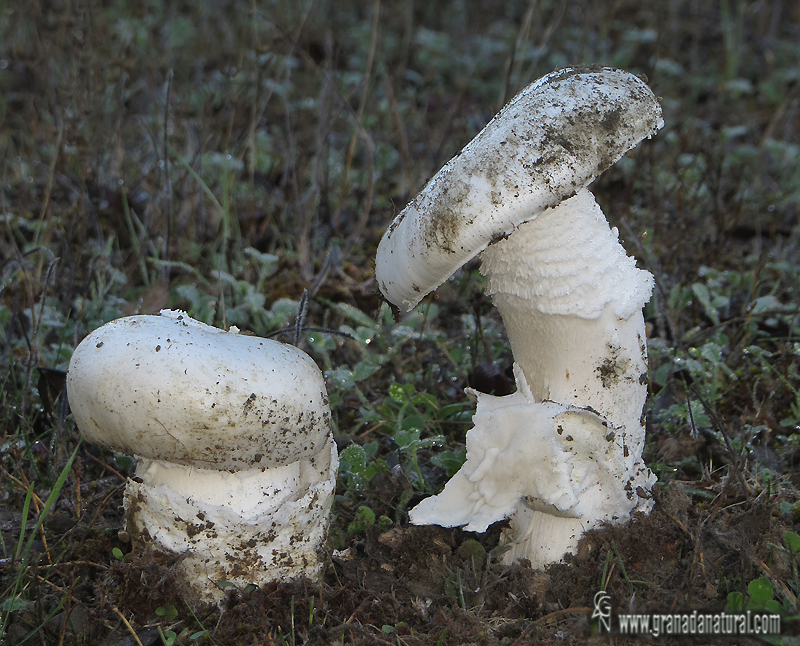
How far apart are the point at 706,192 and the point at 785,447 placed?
2.34 meters

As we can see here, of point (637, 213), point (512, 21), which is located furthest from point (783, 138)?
point (512, 21)

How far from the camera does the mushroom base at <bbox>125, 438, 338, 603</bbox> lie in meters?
2.11

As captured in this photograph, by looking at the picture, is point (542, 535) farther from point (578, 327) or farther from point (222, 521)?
point (222, 521)

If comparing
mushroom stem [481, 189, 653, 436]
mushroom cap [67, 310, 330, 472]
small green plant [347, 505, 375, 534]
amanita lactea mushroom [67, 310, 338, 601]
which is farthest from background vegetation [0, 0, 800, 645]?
mushroom stem [481, 189, 653, 436]

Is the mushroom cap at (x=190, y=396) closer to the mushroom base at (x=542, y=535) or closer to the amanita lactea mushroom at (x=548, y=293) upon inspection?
the amanita lactea mushroom at (x=548, y=293)

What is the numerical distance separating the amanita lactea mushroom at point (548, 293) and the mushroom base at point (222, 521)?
393 mm

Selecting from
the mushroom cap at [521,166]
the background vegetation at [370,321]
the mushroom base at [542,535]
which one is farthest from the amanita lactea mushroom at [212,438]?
the mushroom base at [542,535]

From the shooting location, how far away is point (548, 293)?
82.4 inches

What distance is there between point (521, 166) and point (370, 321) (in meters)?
1.58

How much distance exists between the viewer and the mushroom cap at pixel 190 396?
192cm

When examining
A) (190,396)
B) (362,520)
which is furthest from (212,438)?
(362,520)

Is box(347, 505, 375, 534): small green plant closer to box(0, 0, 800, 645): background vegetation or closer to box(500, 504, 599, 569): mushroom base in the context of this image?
box(0, 0, 800, 645): background vegetation

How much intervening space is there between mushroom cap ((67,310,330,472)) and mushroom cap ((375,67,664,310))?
447 millimetres

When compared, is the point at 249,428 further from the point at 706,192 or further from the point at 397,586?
the point at 706,192
